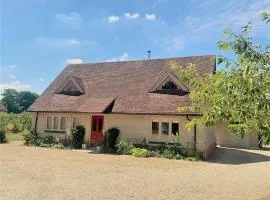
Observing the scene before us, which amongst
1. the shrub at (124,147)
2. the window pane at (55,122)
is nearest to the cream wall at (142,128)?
the window pane at (55,122)

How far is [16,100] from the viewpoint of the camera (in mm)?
107938

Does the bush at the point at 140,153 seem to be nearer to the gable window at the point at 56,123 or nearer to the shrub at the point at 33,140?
the gable window at the point at 56,123

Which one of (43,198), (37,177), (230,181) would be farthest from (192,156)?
(43,198)

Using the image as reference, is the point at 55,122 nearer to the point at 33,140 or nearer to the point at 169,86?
the point at 33,140

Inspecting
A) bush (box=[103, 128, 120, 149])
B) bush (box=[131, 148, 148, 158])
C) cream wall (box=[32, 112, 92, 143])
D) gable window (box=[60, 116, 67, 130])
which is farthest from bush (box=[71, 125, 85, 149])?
bush (box=[131, 148, 148, 158])

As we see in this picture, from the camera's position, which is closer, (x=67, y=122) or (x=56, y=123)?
(x=67, y=122)

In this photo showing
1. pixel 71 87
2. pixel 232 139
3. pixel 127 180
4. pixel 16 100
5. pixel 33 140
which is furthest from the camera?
pixel 16 100

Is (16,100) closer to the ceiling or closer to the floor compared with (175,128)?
closer to the ceiling

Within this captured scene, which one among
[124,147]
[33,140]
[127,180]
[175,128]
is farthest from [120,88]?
[127,180]

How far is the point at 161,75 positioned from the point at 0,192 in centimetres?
1785

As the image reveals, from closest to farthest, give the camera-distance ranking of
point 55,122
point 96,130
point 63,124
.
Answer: point 96,130, point 63,124, point 55,122

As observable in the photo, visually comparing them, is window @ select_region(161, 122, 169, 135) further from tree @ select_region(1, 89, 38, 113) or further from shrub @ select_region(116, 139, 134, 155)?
tree @ select_region(1, 89, 38, 113)

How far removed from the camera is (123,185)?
1112 centimetres

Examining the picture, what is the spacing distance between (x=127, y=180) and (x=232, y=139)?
20586 mm
